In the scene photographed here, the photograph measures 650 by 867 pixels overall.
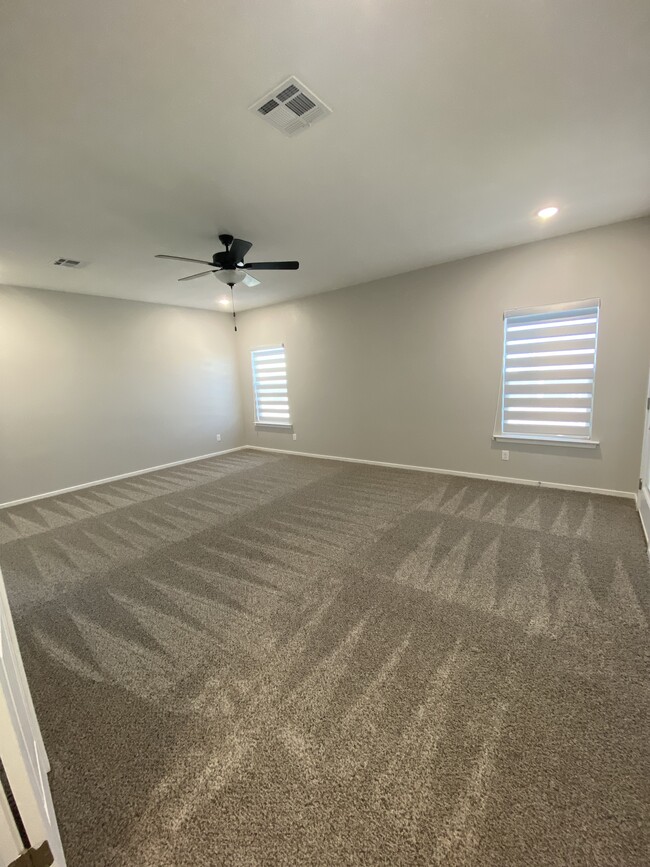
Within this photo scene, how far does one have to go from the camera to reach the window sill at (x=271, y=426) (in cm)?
646

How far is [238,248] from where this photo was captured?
10.7ft

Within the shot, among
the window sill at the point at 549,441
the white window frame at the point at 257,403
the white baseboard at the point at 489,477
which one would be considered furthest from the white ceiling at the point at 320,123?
the white window frame at the point at 257,403

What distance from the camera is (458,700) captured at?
153 centimetres

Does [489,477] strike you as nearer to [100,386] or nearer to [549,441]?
[549,441]

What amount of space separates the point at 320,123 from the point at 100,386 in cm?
468

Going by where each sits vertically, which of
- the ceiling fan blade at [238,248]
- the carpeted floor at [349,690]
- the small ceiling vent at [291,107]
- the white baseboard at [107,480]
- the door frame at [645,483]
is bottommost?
the carpeted floor at [349,690]

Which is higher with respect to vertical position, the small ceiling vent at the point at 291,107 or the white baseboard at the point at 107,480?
the small ceiling vent at the point at 291,107

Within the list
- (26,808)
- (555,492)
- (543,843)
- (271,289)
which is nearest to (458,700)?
(543,843)

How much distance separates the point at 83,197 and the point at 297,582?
309 centimetres

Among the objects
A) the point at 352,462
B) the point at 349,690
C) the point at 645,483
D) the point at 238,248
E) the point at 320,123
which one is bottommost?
the point at 349,690

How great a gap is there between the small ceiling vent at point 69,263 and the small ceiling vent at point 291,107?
2.93 metres

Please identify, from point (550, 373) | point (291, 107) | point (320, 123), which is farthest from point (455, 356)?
point (291, 107)

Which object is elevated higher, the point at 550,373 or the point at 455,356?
the point at 455,356

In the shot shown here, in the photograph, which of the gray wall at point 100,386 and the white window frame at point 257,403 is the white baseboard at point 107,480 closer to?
the gray wall at point 100,386
